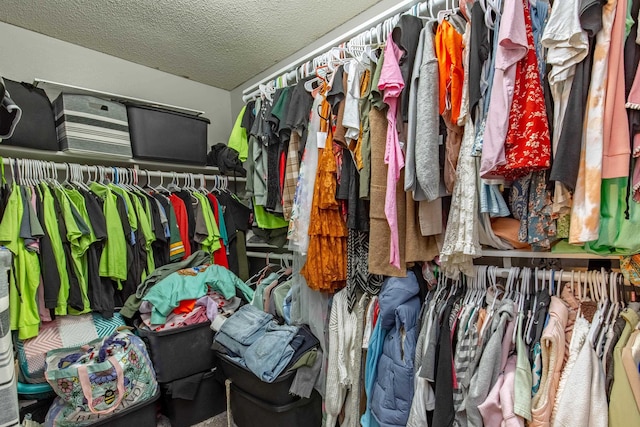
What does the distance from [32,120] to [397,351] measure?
2.18m

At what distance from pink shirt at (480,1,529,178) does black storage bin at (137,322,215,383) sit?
5.56ft

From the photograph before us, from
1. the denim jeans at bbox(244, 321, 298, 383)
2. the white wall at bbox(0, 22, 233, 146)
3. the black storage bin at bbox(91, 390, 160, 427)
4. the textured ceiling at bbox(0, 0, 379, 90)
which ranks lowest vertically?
the black storage bin at bbox(91, 390, 160, 427)

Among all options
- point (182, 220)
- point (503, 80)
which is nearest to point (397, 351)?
point (503, 80)

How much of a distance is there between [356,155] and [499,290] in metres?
0.79

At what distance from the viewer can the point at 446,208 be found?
4.48ft

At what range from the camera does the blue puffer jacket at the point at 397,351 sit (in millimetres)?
1350

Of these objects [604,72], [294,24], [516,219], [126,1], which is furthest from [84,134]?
[604,72]

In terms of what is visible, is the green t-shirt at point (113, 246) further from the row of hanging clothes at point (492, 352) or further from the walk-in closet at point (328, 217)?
the row of hanging clothes at point (492, 352)

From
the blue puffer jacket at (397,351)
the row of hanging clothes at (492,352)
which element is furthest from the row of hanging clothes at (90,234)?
the blue puffer jacket at (397,351)

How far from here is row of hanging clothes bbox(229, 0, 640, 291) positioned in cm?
90

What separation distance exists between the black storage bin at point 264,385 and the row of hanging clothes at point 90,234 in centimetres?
81

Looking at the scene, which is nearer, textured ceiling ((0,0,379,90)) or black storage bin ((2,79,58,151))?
black storage bin ((2,79,58,151))

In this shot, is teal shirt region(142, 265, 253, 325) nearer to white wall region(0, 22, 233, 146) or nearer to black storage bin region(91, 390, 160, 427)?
black storage bin region(91, 390, 160, 427)

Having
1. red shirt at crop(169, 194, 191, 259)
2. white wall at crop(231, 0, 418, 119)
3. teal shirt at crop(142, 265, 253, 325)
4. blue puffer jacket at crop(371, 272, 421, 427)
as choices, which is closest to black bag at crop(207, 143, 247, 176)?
red shirt at crop(169, 194, 191, 259)
